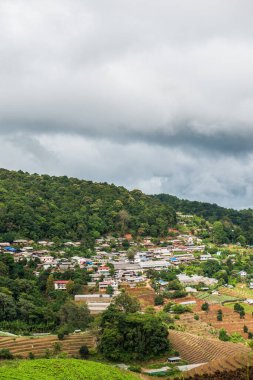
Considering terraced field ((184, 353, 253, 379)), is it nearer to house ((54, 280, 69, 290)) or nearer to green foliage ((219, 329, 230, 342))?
green foliage ((219, 329, 230, 342))

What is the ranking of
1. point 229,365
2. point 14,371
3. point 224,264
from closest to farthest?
point 14,371 → point 229,365 → point 224,264

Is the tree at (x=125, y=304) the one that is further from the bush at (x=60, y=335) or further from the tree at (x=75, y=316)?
the bush at (x=60, y=335)

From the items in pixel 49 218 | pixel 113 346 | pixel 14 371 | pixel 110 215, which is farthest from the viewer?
pixel 110 215

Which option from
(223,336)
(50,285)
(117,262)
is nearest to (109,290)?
(50,285)

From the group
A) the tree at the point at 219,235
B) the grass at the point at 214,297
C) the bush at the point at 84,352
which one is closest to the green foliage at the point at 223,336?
the grass at the point at 214,297

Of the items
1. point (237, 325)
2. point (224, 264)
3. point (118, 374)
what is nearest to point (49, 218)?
point (224, 264)

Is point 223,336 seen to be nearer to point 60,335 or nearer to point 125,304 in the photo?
point 125,304

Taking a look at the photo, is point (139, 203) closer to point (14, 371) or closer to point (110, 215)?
point (110, 215)
